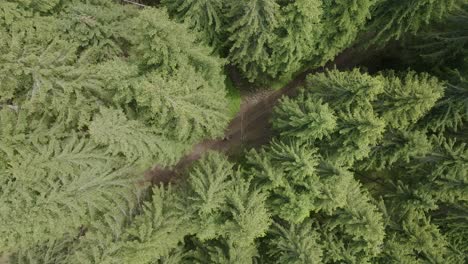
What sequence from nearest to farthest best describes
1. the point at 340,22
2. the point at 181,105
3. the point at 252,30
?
the point at 181,105 → the point at 252,30 → the point at 340,22

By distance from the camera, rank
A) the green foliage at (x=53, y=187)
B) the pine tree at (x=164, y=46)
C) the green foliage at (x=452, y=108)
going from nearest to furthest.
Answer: the pine tree at (x=164, y=46) < the green foliage at (x=53, y=187) < the green foliage at (x=452, y=108)

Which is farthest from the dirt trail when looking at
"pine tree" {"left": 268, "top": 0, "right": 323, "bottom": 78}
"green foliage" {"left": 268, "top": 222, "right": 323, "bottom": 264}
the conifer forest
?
"green foliage" {"left": 268, "top": 222, "right": 323, "bottom": 264}

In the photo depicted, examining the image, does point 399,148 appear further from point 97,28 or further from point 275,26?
point 97,28

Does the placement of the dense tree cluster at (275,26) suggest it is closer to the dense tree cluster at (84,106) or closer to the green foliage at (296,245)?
the dense tree cluster at (84,106)

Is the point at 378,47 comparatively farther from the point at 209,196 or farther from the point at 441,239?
the point at 209,196

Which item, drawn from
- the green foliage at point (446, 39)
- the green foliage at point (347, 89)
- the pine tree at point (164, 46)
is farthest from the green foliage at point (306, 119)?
the green foliage at point (446, 39)

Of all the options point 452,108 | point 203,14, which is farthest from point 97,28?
point 452,108
